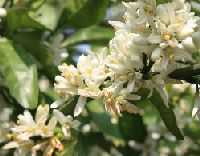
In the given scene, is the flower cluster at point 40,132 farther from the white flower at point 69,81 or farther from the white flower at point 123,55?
the white flower at point 123,55

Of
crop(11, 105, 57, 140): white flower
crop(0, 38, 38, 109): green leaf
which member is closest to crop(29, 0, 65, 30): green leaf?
crop(0, 38, 38, 109): green leaf

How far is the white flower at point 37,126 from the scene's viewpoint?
1.60 m

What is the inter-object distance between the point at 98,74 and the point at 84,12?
2.06 feet

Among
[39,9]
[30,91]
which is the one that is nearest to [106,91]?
[30,91]

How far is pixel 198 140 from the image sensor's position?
2.39 meters

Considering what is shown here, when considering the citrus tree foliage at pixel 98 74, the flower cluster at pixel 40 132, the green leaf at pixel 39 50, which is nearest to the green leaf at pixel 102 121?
the citrus tree foliage at pixel 98 74

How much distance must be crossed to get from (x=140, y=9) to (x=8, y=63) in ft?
1.88

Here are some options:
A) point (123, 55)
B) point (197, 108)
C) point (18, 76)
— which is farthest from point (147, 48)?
point (18, 76)

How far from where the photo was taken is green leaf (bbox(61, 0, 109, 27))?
2010 millimetres

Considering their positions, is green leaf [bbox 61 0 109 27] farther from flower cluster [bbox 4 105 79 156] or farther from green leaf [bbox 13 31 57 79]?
flower cluster [bbox 4 105 79 156]

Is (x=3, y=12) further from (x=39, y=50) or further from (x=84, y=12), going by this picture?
(x=84, y=12)

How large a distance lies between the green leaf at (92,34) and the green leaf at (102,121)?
20cm

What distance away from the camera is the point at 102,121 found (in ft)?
6.63

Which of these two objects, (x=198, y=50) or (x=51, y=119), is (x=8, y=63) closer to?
(x=51, y=119)
